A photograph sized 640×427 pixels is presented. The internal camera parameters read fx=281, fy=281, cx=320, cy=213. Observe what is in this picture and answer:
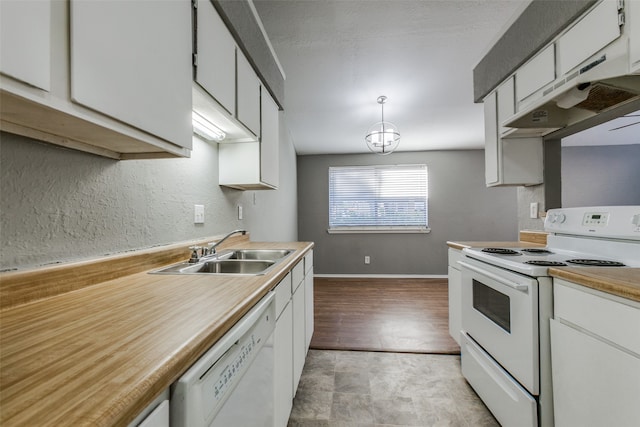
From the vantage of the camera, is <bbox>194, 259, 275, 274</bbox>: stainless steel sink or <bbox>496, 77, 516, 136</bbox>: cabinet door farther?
<bbox>496, 77, 516, 136</bbox>: cabinet door

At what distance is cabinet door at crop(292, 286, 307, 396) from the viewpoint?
1.58m

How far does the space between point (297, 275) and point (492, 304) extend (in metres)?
1.09

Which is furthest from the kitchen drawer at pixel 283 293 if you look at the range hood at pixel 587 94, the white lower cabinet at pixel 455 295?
the range hood at pixel 587 94

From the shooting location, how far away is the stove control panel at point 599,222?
1.30 meters

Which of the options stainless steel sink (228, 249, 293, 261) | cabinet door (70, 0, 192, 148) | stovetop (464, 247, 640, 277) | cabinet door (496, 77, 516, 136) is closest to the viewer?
cabinet door (70, 0, 192, 148)

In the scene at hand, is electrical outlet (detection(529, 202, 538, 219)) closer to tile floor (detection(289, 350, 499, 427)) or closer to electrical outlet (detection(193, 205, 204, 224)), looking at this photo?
tile floor (detection(289, 350, 499, 427))

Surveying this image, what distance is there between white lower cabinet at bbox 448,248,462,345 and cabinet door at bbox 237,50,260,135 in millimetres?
1750

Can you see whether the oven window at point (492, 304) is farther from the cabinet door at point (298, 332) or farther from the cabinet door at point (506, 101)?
the cabinet door at point (506, 101)

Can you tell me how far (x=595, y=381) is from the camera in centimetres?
99

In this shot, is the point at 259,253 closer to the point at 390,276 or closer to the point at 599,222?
the point at 599,222

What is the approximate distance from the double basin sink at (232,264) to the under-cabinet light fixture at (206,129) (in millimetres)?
745

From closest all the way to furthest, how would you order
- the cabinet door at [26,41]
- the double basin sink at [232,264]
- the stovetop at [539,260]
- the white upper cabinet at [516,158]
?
1. the cabinet door at [26,41]
2. the stovetop at [539,260]
3. the double basin sink at [232,264]
4. the white upper cabinet at [516,158]

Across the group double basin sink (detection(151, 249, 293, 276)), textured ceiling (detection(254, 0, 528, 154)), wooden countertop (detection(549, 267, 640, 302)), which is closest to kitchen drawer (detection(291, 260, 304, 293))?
double basin sink (detection(151, 249, 293, 276))

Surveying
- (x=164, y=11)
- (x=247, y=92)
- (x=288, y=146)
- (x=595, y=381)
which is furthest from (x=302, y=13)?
(x=595, y=381)
